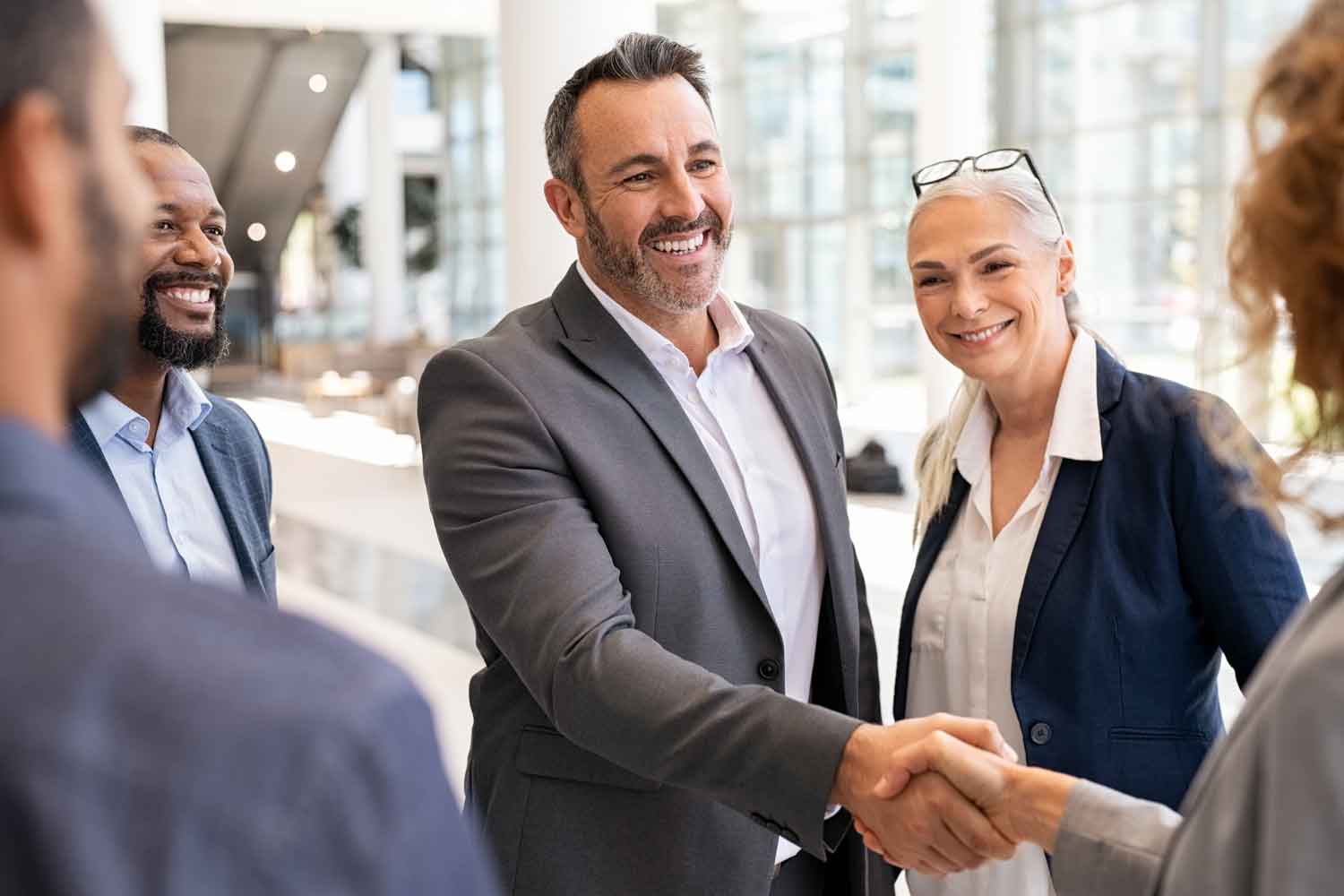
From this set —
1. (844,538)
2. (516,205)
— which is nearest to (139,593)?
(844,538)

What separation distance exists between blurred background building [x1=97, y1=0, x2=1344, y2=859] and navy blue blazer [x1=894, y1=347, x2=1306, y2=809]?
381 centimetres

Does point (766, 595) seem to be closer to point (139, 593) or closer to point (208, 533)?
point (208, 533)

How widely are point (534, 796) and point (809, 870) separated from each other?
0.54 m

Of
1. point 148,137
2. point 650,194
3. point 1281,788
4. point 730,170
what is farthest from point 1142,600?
point 730,170

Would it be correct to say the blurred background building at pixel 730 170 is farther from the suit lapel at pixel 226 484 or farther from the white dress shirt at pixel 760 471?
the white dress shirt at pixel 760 471

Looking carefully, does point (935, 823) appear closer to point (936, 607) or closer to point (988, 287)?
point (936, 607)

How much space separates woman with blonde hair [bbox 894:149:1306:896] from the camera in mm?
2266

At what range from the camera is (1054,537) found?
92.6 inches

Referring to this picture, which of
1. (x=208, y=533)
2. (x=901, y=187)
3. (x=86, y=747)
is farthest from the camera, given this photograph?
(x=901, y=187)

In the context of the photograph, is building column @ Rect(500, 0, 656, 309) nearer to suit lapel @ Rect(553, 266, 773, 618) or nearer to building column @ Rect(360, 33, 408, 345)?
suit lapel @ Rect(553, 266, 773, 618)

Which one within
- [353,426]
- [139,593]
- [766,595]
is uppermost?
[139,593]

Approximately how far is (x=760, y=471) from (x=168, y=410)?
1130mm

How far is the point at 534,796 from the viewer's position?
89.9 inches

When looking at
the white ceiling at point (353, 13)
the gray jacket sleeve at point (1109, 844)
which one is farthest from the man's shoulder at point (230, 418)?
the white ceiling at point (353, 13)
